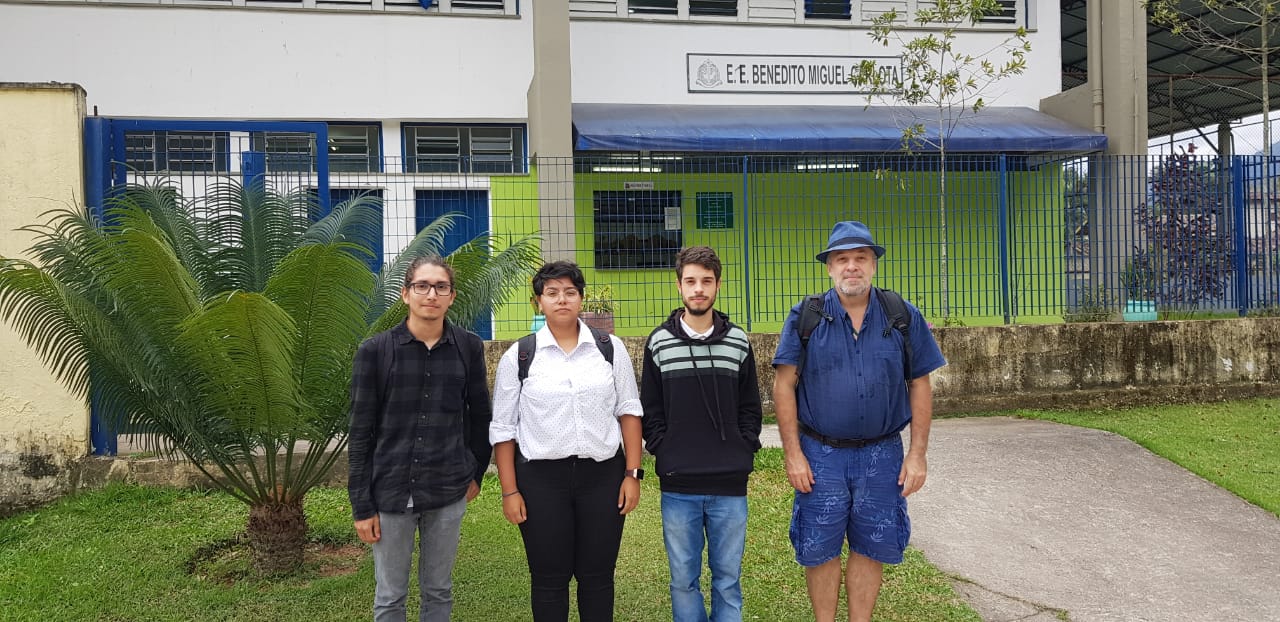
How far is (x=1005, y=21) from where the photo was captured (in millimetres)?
14859

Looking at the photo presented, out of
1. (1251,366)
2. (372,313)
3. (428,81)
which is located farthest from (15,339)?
(1251,366)

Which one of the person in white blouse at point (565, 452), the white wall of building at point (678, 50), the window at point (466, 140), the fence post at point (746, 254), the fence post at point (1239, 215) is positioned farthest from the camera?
the white wall of building at point (678, 50)

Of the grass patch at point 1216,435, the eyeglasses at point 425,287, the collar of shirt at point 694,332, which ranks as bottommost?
the grass patch at point 1216,435

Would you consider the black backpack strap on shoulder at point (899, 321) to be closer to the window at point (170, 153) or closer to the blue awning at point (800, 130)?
the window at point (170, 153)

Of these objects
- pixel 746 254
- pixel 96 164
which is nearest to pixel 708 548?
pixel 96 164

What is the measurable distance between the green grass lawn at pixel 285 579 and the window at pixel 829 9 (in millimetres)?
10075

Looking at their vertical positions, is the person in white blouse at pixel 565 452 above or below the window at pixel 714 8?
below

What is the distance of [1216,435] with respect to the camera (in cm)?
777

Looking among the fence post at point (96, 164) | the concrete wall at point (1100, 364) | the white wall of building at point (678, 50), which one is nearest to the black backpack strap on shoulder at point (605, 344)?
the fence post at point (96, 164)

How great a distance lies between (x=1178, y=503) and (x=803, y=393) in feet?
12.4

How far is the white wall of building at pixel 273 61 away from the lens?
12.3 metres

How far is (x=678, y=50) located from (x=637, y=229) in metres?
4.01

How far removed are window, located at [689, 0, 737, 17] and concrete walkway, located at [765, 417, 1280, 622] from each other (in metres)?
8.77

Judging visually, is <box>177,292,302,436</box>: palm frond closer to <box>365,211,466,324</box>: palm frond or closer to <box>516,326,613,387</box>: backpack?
<box>365,211,466,324</box>: palm frond
